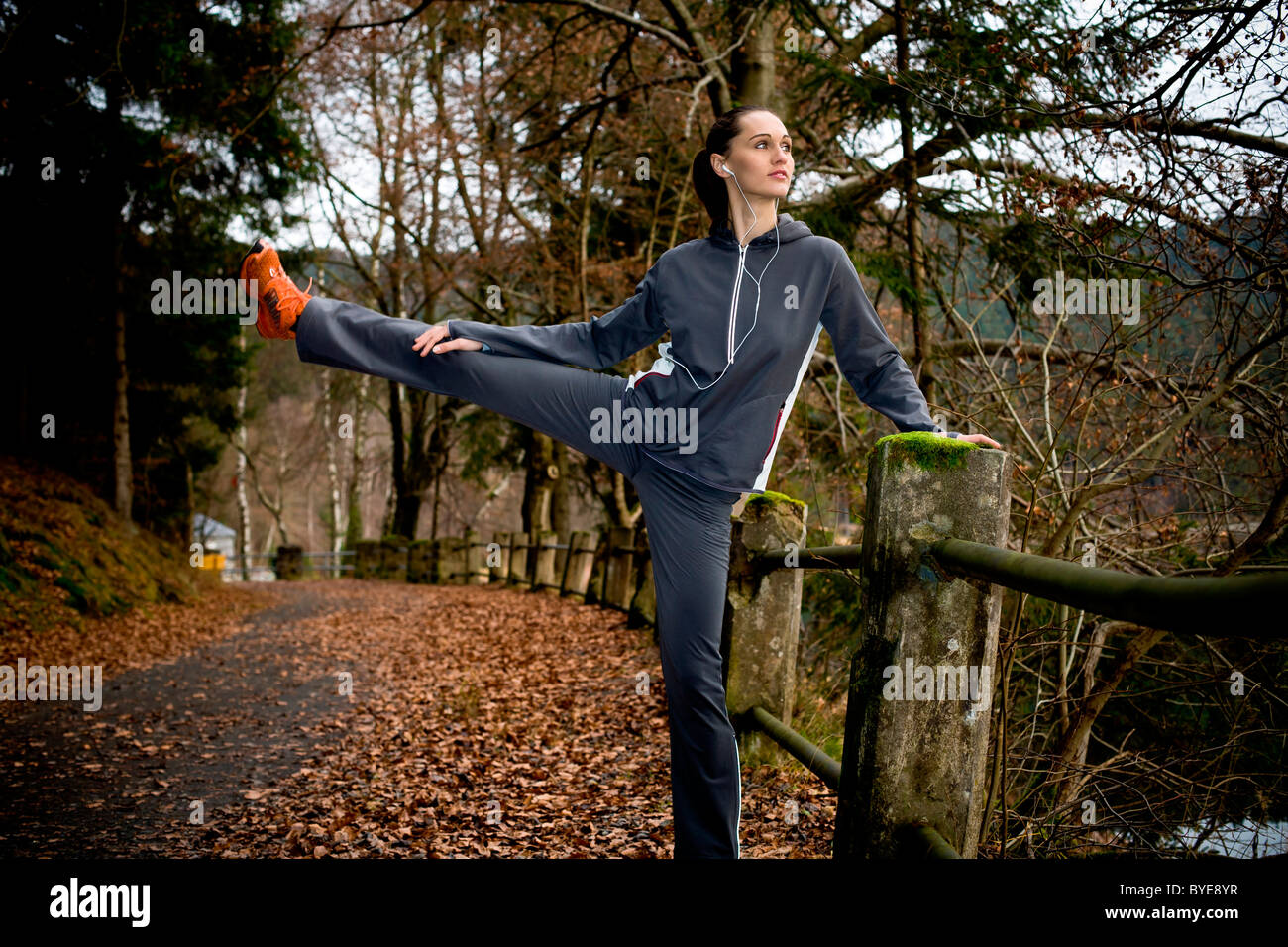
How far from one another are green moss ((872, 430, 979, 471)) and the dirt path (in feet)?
6.07

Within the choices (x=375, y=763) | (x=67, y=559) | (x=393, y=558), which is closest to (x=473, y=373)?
(x=375, y=763)

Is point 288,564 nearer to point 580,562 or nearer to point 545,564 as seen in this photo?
point 545,564

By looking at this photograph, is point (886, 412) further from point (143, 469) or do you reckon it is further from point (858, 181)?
point (143, 469)

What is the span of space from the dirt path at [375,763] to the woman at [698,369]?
1114mm

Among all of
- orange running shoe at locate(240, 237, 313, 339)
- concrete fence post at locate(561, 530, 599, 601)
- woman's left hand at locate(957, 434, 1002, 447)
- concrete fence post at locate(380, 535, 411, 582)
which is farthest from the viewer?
concrete fence post at locate(380, 535, 411, 582)

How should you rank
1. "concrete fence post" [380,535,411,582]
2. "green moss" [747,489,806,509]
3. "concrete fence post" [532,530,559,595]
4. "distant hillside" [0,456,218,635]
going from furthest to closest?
"concrete fence post" [380,535,411,582] → "concrete fence post" [532,530,559,595] → "distant hillside" [0,456,218,635] → "green moss" [747,489,806,509]

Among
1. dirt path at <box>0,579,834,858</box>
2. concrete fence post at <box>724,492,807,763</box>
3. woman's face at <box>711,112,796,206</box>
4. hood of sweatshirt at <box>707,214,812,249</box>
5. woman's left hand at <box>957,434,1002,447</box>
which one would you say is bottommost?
dirt path at <box>0,579,834,858</box>

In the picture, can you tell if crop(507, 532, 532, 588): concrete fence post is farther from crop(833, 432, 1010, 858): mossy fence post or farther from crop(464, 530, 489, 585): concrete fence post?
crop(833, 432, 1010, 858): mossy fence post

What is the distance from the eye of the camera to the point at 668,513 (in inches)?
102

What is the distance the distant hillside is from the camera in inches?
358

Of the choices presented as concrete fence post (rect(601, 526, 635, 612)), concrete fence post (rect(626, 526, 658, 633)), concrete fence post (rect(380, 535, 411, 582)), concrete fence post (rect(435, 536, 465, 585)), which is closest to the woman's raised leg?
concrete fence post (rect(626, 526, 658, 633))

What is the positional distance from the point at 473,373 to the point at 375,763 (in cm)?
303
